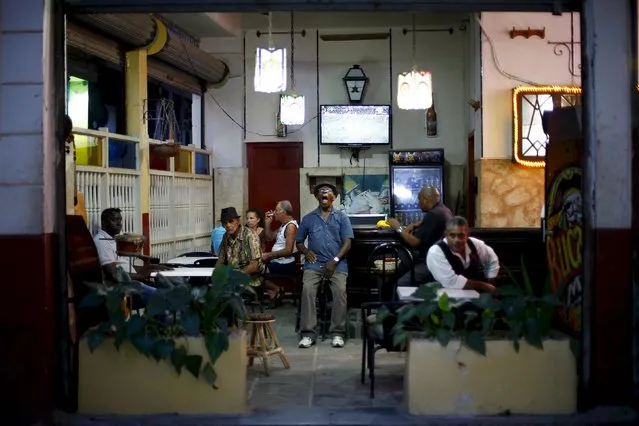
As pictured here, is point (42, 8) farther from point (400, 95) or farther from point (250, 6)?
point (400, 95)

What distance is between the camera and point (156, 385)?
568cm

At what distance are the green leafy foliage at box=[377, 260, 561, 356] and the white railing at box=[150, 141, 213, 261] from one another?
259 inches

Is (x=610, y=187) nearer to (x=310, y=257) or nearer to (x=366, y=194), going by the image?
(x=310, y=257)

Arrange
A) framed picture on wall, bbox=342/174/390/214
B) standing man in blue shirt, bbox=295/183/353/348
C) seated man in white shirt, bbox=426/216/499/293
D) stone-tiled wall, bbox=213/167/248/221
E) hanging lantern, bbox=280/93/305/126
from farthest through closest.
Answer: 1. stone-tiled wall, bbox=213/167/248/221
2. framed picture on wall, bbox=342/174/390/214
3. hanging lantern, bbox=280/93/305/126
4. standing man in blue shirt, bbox=295/183/353/348
5. seated man in white shirt, bbox=426/216/499/293

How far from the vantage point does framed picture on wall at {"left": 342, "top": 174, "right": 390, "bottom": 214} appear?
14.6m

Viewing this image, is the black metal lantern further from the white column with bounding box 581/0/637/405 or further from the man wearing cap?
the white column with bounding box 581/0/637/405

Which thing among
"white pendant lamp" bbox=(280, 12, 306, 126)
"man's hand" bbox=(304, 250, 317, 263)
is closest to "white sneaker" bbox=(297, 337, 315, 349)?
"man's hand" bbox=(304, 250, 317, 263)

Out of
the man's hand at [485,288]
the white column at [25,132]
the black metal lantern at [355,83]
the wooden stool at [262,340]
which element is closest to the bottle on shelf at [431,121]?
the black metal lantern at [355,83]

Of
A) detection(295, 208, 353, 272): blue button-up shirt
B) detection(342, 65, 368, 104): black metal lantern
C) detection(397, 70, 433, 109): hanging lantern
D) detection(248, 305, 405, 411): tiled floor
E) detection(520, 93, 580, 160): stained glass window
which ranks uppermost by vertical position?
detection(342, 65, 368, 104): black metal lantern

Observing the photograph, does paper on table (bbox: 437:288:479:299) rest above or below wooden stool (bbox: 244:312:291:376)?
above

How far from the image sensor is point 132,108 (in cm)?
1105

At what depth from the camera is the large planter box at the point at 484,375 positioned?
5.64 metres

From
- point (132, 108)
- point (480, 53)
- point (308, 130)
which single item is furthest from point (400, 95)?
point (132, 108)

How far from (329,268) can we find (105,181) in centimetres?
323
